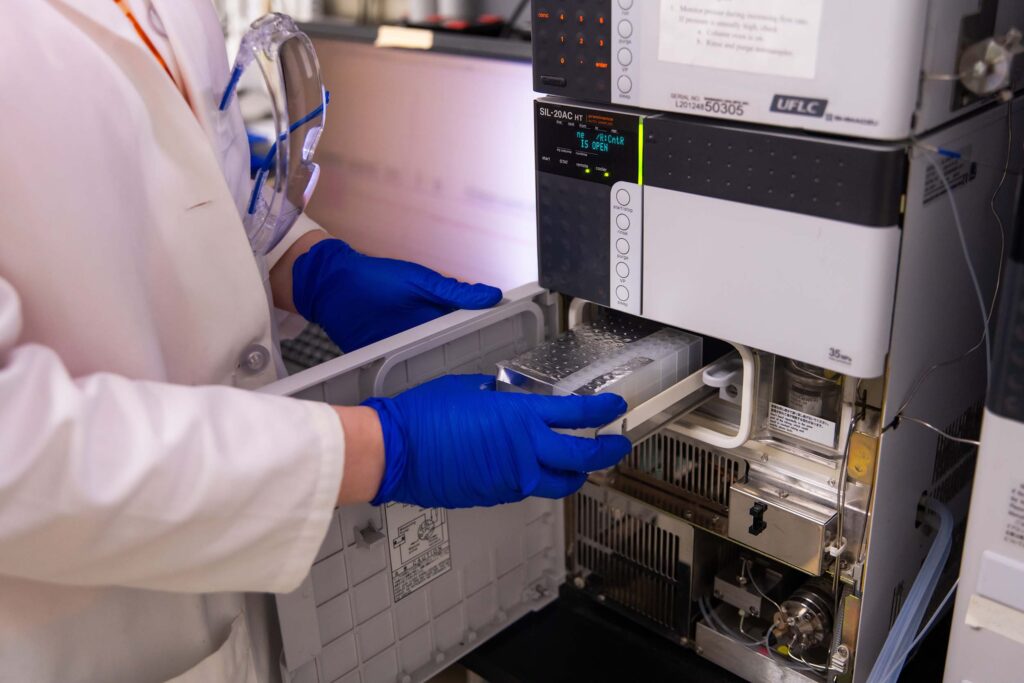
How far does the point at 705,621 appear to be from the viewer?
1148mm

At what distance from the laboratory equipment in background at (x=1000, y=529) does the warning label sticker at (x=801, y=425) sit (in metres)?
0.19

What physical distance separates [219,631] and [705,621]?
59 centimetres

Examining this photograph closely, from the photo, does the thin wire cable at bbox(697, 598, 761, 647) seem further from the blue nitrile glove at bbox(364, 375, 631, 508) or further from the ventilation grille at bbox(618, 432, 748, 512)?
the blue nitrile glove at bbox(364, 375, 631, 508)

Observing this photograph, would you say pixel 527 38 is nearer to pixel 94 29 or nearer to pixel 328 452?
pixel 94 29

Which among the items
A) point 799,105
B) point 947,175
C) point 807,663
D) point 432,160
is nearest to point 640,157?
point 799,105

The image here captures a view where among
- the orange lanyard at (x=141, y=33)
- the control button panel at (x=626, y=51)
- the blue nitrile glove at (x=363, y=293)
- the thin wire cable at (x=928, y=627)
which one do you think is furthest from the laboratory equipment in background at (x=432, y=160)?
the thin wire cable at (x=928, y=627)

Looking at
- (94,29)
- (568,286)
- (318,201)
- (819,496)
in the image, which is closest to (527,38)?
(318,201)

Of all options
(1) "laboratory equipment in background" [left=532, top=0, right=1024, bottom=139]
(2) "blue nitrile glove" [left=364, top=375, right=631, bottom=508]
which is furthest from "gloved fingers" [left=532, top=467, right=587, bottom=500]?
(1) "laboratory equipment in background" [left=532, top=0, right=1024, bottom=139]

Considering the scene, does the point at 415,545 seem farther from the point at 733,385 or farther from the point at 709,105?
the point at 709,105

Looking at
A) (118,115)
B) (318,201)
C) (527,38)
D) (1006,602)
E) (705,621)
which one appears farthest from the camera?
(318,201)

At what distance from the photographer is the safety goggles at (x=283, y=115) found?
1050 millimetres

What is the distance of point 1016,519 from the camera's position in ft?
2.42

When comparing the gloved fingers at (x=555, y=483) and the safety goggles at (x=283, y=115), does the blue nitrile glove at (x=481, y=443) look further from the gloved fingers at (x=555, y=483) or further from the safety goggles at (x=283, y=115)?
the safety goggles at (x=283, y=115)

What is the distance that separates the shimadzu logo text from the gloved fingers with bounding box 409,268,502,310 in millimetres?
401
